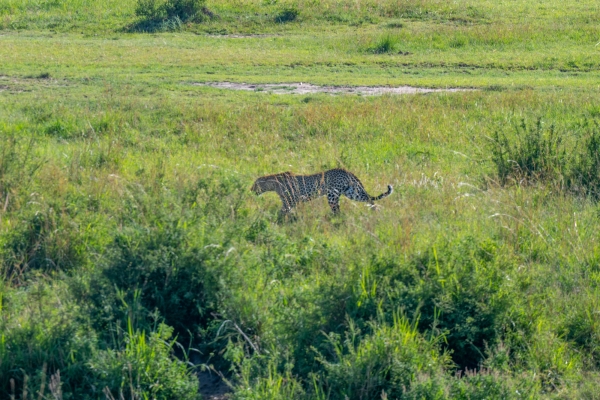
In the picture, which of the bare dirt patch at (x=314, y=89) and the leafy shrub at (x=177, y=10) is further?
the leafy shrub at (x=177, y=10)

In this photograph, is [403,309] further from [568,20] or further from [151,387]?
[568,20]

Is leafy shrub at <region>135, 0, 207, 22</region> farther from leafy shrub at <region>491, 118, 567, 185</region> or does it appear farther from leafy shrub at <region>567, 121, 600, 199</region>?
leafy shrub at <region>567, 121, 600, 199</region>

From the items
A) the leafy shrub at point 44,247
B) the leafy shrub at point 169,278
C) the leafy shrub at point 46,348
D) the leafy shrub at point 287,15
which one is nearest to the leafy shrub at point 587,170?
the leafy shrub at point 169,278

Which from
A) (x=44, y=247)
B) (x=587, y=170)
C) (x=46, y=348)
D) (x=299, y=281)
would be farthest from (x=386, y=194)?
(x=46, y=348)

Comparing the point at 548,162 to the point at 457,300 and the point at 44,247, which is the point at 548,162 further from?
the point at 44,247

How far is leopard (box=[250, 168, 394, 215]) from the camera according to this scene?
28.2ft

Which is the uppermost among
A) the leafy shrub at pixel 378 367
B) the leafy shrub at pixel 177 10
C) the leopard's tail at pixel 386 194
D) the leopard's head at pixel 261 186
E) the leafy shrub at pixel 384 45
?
the leafy shrub at pixel 177 10

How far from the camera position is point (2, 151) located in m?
8.70

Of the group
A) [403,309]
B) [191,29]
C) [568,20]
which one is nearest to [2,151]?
[403,309]

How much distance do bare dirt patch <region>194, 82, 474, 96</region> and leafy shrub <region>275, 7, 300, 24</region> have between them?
968cm

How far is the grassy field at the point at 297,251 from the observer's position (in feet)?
17.5

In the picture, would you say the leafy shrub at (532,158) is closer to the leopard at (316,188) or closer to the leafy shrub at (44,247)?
the leopard at (316,188)

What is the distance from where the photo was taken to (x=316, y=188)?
340 inches

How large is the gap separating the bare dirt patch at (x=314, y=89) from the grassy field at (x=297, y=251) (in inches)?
68.7
